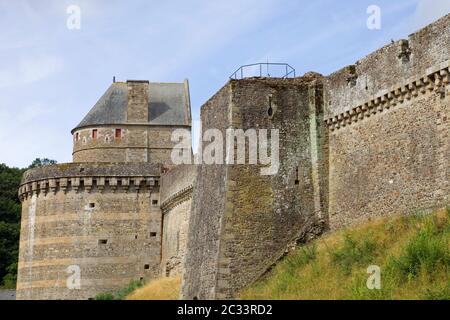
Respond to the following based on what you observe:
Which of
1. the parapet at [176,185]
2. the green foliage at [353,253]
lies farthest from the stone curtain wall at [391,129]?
the parapet at [176,185]

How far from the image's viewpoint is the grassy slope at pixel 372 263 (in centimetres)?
1812

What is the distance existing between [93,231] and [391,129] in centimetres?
1994

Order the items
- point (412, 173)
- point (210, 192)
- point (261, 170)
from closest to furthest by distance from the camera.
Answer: point (412, 173)
point (261, 170)
point (210, 192)

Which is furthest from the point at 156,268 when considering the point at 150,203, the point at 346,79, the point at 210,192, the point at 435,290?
the point at 435,290

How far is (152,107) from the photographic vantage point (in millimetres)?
50156

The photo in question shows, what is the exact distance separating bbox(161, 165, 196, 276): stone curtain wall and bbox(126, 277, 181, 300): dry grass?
0.70m

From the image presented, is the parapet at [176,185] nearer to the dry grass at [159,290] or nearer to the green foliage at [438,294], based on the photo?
the dry grass at [159,290]

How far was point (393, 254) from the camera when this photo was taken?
19703 millimetres

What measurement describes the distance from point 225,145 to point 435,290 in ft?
30.0

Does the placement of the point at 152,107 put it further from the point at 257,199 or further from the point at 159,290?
the point at 257,199

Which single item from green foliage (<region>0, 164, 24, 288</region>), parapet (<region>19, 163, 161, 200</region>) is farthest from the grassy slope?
green foliage (<region>0, 164, 24, 288</region>)

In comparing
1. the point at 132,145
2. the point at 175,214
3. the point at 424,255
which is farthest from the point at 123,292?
the point at 424,255

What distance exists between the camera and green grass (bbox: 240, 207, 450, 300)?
1812 cm
